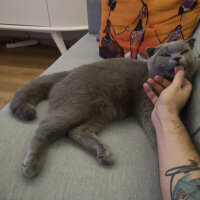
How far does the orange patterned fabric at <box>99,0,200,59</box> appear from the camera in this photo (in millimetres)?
1129

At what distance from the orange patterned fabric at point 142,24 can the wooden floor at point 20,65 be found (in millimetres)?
1095

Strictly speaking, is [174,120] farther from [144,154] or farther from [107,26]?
[107,26]

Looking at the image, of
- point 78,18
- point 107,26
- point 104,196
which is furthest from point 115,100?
point 78,18

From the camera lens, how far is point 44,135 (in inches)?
30.1

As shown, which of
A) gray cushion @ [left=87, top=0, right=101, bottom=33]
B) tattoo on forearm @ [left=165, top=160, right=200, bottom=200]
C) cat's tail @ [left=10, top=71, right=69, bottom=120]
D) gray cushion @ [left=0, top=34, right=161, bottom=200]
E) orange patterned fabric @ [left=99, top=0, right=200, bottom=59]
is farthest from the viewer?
gray cushion @ [left=87, top=0, right=101, bottom=33]

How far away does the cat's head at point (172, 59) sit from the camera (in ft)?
2.62

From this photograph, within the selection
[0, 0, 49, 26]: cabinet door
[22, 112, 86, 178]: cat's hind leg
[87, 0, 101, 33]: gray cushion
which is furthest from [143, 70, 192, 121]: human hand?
[0, 0, 49, 26]: cabinet door

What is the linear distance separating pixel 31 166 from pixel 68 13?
1758 millimetres

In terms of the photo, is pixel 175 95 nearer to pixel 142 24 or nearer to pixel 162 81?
pixel 162 81

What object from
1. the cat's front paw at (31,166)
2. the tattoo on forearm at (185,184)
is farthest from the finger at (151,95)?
the cat's front paw at (31,166)

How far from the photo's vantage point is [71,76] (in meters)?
0.95

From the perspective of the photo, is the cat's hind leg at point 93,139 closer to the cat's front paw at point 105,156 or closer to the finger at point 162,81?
the cat's front paw at point 105,156

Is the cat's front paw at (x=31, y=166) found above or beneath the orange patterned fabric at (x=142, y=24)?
beneath

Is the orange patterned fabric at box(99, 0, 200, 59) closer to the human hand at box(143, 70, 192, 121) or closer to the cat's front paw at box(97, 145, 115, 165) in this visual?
the human hand at box(143, 70, 192, 121)
